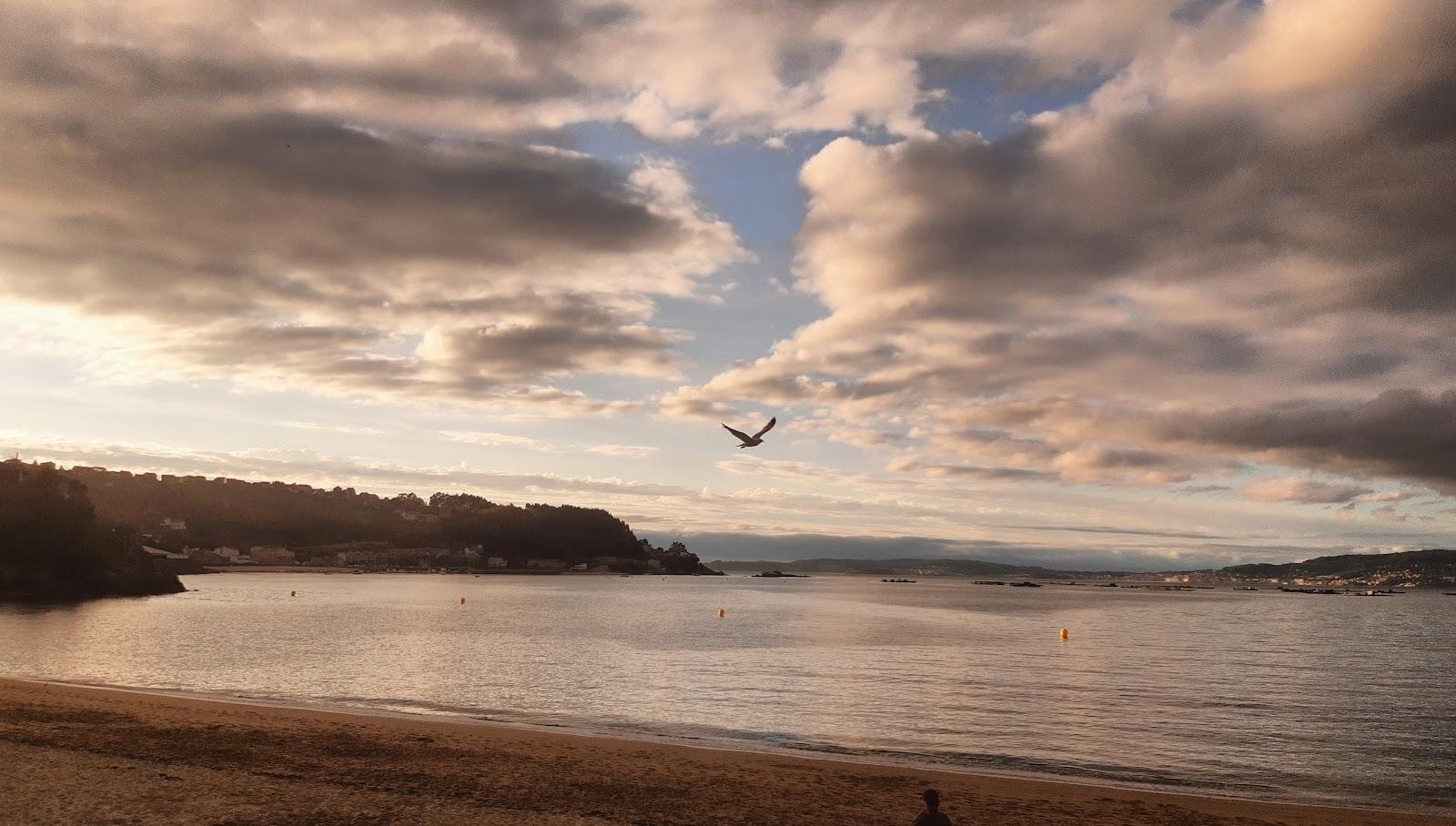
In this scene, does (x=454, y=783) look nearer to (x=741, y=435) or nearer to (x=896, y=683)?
(x=741, y=435)

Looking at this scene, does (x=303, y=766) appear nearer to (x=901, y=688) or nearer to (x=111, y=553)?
(x=901, y=688)

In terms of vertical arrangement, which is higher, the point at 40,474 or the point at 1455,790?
the point at 40,474

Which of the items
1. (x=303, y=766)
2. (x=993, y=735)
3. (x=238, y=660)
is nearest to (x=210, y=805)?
(x=303, y=766)

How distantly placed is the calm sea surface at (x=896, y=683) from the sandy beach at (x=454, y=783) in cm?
453

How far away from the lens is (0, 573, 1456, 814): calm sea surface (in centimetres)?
3059

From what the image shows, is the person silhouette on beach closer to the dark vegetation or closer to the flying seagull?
the flying seagull

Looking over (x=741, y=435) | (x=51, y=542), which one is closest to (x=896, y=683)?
(x=741, y=435)

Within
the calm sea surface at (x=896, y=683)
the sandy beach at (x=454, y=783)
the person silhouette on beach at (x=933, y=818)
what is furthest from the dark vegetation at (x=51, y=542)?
the person silhouette on beach at (x=933, y=818)

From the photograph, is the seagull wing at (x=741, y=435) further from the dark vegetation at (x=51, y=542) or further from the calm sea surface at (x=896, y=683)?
the dark vegetation at (x=51, y=542)

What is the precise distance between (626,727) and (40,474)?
12359 cm

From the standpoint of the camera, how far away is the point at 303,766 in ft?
72.6

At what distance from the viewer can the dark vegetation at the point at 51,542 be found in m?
113

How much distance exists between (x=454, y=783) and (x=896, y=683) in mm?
32554

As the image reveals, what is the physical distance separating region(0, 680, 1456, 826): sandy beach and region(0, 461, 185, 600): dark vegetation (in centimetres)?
10561
